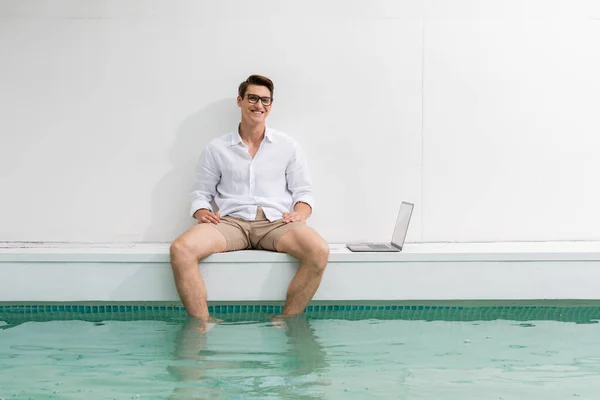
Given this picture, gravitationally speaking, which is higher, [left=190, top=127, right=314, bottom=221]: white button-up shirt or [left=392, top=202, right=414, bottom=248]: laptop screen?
[left=190, top=127, right=314, bottom=221]: white button-up shirt

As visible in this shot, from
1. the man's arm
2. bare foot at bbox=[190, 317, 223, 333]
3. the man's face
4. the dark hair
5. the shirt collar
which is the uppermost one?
the dark hair

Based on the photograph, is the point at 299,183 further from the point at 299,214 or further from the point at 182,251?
Answer: the point at 182,251

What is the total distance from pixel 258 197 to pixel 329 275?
1.99ft

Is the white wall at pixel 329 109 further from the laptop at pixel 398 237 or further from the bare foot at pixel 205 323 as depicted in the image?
the bare foot at pixel 205 323

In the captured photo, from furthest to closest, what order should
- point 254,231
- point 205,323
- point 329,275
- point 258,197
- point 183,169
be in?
point 183,169 < point 258,197 < point 254,231 < point 329,275 < point 205,323

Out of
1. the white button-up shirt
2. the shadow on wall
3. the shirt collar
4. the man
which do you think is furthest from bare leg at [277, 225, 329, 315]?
the shadow on wall

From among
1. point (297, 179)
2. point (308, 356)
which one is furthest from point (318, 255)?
point (308, 356)

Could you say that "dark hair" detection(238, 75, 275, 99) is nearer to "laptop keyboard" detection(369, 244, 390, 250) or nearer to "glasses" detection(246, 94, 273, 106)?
"glasses" detection(246, 94, 273, 106)

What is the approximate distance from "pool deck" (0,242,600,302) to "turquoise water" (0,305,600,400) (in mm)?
107

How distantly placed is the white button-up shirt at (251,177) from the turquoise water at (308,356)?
64 cm

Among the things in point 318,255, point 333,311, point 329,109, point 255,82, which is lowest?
point 333,311

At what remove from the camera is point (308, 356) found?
2873 mm

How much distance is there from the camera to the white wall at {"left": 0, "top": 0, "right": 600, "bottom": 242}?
421 cm

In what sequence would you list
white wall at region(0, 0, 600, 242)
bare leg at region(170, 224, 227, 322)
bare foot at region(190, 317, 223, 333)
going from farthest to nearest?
white wall at region(0, 0, 600, 242) → bare leg at region(170, 224, 227, 322) → bare foot at region(190, 317, 223, 333)
